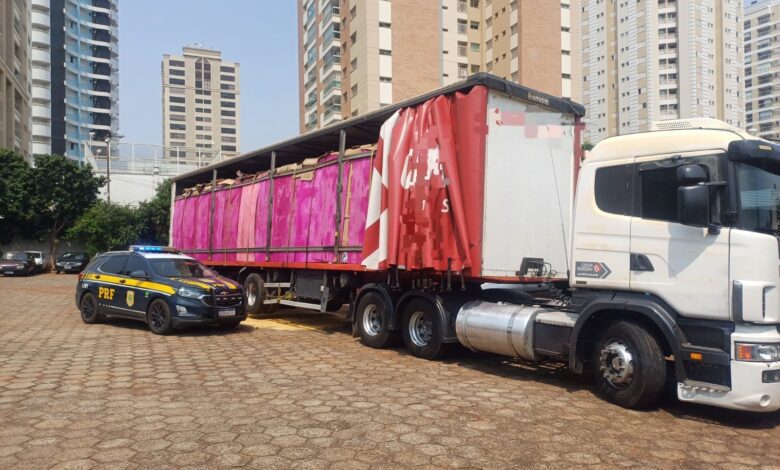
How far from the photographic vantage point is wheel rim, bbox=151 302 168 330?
10.5 m

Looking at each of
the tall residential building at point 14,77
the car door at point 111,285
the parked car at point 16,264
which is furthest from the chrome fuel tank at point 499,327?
the tall residential building at point 14,77

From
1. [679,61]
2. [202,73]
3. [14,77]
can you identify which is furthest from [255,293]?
[202,73]

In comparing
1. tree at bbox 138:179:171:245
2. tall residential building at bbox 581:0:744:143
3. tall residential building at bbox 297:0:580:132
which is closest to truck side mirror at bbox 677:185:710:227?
tree at bbox 138:179:171:245

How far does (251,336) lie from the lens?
34.6 feet

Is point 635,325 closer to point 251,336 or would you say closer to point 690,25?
point 251,336

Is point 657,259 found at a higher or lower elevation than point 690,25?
lower

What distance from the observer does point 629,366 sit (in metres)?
5.70

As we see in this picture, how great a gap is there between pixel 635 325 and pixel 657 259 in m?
0.68

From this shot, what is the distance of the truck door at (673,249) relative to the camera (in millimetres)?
5270

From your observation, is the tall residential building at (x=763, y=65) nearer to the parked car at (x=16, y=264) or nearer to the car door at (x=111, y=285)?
the parked car at (x=16, y=264)

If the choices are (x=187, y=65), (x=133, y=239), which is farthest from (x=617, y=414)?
(x=187, y=65)

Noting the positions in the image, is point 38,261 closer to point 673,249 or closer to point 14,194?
point 14,194

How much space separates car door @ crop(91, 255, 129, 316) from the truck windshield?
1043 centimetres

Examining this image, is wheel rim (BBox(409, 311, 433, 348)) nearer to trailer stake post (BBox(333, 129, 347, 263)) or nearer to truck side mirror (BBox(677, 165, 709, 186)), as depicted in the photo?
trailer stake post (BBox(333, 129, 347, 263))
